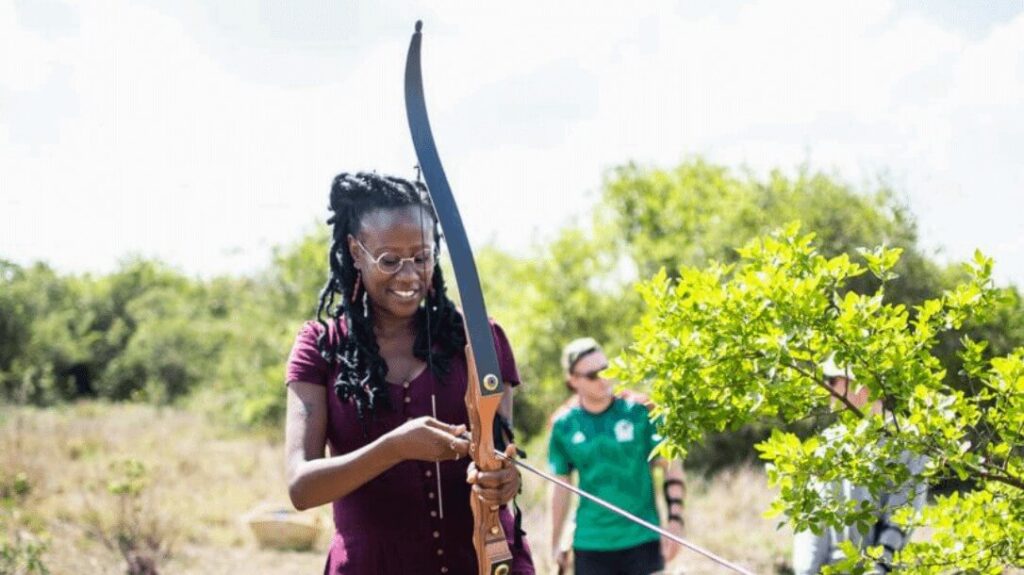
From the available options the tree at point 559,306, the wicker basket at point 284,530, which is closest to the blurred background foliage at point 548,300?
the tree at point 559,306

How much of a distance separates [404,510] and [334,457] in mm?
266

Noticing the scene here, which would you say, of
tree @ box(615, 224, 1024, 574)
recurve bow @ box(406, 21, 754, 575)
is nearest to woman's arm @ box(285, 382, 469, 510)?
recurve bow @ box(406, 21, 754, 575)

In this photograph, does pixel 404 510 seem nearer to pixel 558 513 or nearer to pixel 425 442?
pixel 425 442

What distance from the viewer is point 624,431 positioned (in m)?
4.65

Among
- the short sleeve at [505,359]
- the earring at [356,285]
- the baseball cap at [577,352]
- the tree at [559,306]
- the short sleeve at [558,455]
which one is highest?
the tree at [559,306]

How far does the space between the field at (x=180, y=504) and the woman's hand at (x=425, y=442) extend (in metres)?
3.19

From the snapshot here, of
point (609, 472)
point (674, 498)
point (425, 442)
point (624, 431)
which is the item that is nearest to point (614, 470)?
point (609, 472)

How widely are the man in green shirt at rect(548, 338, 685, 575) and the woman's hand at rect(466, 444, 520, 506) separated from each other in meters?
2.41

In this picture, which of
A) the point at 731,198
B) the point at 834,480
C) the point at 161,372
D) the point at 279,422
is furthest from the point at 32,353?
the point at 834,480

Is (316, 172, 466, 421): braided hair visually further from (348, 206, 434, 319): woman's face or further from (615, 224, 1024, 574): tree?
(615, 224, 1024, 574): tree

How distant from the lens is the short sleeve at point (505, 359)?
8.28ft

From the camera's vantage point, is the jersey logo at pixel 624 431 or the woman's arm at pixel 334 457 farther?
the jersey logo at pixel 624 431

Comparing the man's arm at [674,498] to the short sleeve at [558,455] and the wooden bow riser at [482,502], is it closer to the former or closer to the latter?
the short sleeve at [558,455]

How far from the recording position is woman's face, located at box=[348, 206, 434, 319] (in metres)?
2.39
